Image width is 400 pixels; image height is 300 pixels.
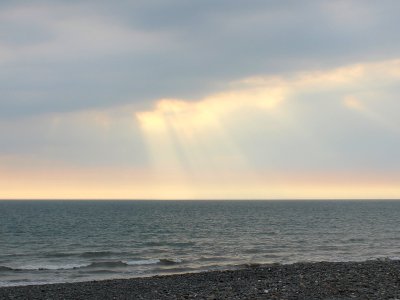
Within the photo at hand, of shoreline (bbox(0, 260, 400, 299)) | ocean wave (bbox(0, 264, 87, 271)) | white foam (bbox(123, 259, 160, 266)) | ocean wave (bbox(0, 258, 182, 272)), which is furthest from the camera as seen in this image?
white foam (bbox(123, 259, 160, 266))

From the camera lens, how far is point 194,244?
184 ft

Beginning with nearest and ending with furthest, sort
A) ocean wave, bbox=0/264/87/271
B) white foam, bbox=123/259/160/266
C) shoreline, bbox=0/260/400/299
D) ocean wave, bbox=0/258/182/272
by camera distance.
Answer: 1. shoreline, bbox=0/260/400/299
2. ocean wave, bbox=0/264/87/271
3. ocean wave, bbox=0/258/182/272
4. white foam, bbox=123/259/160/266

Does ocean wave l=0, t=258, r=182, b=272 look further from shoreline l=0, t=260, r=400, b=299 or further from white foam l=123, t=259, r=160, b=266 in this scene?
shoreline l=0, t=260, r=400, b=299

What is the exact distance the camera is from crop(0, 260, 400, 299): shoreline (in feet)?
63.3

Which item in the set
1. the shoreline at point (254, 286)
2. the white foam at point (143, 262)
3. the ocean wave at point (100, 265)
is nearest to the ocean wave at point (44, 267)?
the ocean wave at point (100, 265)

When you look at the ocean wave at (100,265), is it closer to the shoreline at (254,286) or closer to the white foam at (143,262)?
the white foam at (143,262)

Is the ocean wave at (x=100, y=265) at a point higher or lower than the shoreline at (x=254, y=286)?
lower

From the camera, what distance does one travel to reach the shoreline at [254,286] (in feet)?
63.3

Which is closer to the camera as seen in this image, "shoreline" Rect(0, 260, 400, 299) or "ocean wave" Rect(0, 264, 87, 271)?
"shoreline" Rect(0, 260, 400, 299)

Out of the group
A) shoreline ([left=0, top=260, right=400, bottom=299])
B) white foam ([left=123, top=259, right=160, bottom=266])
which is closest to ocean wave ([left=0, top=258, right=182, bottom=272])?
white foam ([left=123, top=259, right=160, bottom=266])

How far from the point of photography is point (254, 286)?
2145 centimetres

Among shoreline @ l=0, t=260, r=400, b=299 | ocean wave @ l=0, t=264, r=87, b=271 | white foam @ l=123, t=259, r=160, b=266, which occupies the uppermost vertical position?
shoreline @ l=0, t=260, r=400, b=299

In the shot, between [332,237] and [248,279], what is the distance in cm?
4164

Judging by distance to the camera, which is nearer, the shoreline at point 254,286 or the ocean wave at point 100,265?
the shoreline at point 254,286
